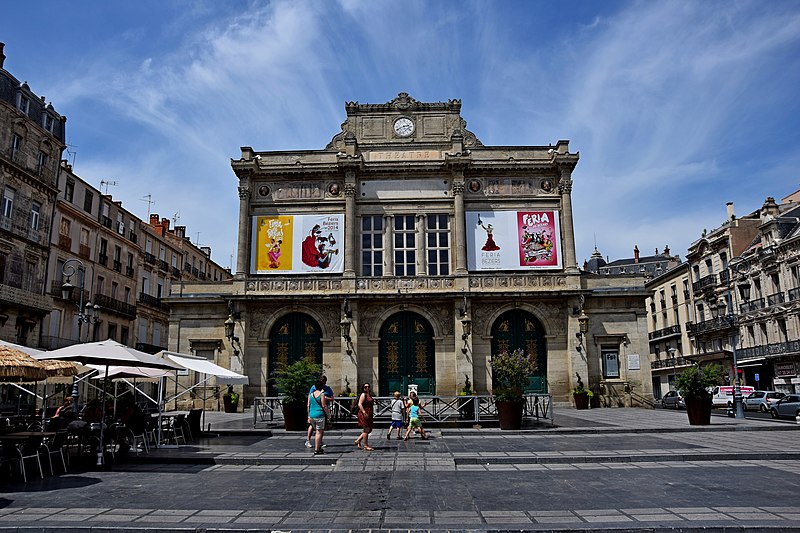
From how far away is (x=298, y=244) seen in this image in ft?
93.8

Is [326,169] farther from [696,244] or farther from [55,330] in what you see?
[696,244]

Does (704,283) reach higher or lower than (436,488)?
higher

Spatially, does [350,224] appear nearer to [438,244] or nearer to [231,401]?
[438,244]

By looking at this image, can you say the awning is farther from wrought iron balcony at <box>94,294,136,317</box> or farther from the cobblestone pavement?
wrought iron balcony at <box>94,294,136,317</box>

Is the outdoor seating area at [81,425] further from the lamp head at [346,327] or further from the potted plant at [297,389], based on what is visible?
the lamp head at [346,327]

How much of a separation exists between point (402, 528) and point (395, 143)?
25.5 m

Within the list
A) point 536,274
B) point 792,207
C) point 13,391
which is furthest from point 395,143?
point 792,207

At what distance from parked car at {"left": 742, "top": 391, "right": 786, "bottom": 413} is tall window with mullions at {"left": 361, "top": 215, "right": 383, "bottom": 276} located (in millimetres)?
20614

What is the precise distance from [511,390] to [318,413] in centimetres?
660

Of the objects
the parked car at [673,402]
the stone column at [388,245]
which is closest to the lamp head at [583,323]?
the stone column at [388,245]

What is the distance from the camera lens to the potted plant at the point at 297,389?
55.0ft

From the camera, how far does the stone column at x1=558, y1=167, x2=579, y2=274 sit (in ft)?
90.8

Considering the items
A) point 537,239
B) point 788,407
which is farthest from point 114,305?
point 788,407

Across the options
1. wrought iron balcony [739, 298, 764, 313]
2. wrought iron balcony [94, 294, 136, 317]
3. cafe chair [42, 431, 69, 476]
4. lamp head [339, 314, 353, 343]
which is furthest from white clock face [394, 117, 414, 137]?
wrought iron balcony [739, 298, 764, 313]
